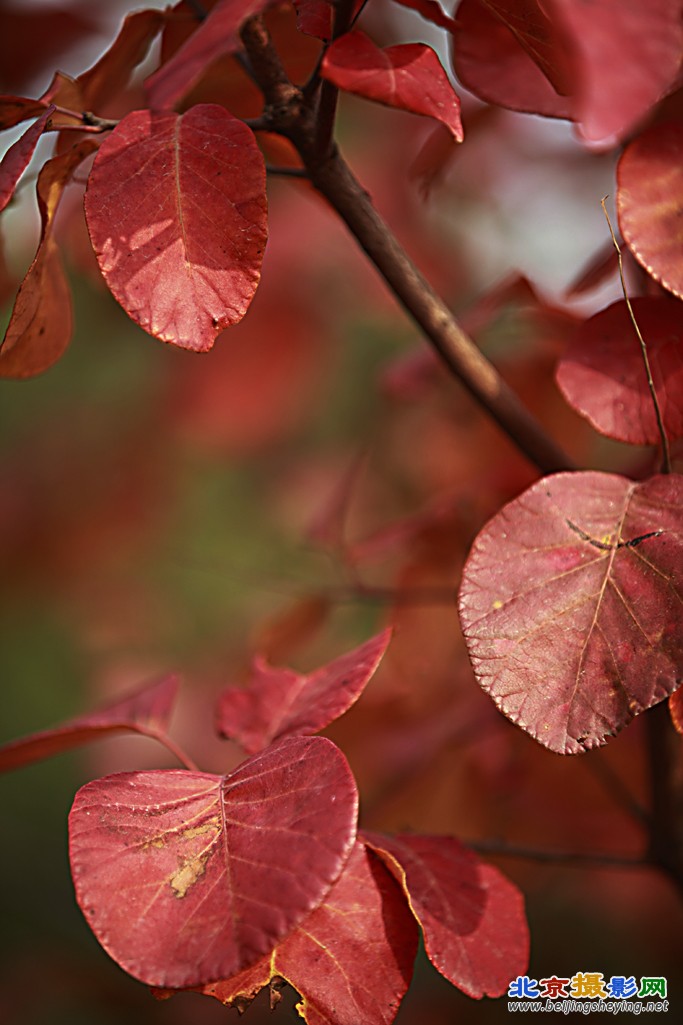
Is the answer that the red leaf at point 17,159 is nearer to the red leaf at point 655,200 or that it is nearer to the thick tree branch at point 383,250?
the thick tree branch at point 383,250

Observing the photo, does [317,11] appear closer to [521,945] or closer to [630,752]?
[521,945]

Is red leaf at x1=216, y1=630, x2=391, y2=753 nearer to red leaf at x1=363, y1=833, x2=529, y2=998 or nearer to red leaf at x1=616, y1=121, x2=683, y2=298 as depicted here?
red leaf at x1=363, y1=833, x2=529, y2=998

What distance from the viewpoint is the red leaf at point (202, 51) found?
0.99 ft

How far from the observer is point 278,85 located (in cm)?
43

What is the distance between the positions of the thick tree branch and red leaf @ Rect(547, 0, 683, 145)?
172mm

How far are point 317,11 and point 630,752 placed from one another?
734 millimetres

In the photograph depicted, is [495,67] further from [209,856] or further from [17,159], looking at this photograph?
[209,856]

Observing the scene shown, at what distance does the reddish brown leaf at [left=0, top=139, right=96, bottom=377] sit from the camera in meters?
0.40

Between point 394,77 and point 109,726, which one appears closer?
point 394,77

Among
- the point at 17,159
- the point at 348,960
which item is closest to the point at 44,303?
the point at 17,159

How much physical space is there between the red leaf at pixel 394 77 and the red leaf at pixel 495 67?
56 mm

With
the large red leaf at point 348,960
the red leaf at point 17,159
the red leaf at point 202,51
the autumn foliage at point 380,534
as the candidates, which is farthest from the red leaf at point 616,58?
the large red leaf at point 348,960

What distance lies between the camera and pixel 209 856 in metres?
0.36

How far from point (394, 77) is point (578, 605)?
23 cm
